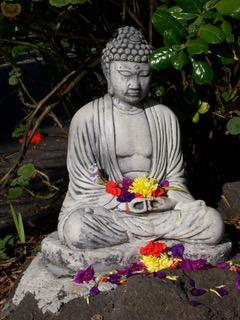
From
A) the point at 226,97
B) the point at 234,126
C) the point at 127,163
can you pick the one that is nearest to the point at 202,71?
the point at 127,163

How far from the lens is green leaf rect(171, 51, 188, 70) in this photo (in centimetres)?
351

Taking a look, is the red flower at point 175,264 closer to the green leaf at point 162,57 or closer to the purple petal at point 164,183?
the purple petal at point 164,183

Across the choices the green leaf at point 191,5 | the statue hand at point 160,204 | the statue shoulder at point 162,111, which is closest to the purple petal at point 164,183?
the statue hand at point 160,204

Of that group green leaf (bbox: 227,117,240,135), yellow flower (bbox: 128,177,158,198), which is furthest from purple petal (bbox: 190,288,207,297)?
green leaf (bbox: 227,117,240,135)

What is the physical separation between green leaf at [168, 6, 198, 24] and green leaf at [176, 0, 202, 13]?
1.0 inches

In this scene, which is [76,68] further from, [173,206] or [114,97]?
[173,206]

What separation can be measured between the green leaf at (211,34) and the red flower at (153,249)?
109cm

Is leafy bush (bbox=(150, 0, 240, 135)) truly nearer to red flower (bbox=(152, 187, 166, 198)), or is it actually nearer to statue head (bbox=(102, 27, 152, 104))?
statue head (bbox=(102, 27, 152, 104))

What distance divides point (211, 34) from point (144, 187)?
914 millimetres

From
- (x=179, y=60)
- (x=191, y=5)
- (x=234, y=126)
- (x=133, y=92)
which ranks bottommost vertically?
(x=234, y=126)

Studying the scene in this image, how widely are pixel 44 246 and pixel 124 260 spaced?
483mm

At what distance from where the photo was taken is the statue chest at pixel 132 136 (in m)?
3.82

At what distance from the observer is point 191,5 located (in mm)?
3520

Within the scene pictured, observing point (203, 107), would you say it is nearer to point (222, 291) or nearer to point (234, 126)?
point (234, 126)
